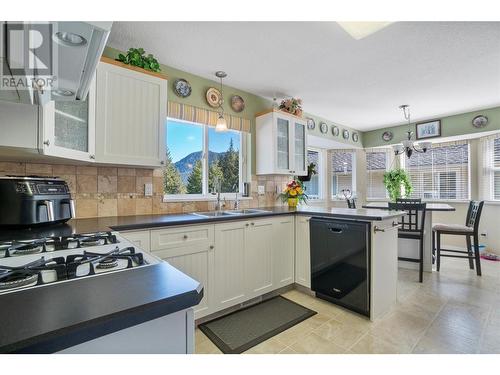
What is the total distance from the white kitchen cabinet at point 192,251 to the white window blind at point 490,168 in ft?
15.7

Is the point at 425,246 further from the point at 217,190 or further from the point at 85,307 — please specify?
the point at 85,307

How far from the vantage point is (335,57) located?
7.64 ft

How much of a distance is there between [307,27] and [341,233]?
1.70 metres

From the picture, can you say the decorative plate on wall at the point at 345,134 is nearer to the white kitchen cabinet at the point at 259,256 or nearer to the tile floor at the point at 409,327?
the tile floor at the point at 409,327

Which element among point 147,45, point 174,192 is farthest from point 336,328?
point 147,45

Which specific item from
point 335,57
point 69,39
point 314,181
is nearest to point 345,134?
point 314,181

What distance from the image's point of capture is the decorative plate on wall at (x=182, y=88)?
2.49 meters

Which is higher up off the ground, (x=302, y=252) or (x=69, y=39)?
(x=69, y=39)

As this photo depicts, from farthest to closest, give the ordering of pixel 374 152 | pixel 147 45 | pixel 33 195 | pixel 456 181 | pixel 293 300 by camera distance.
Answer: pixel 374 152, pixel 456 181, pixel 293 300, pixel 147 45, pixel 33 195

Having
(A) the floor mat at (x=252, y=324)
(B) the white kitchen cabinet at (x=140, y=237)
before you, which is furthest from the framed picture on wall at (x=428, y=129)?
(B) the white kitchen cabinet at (x=140, y=237)

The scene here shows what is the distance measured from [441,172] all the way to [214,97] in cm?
449

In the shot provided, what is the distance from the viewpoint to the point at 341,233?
2.19 meters
